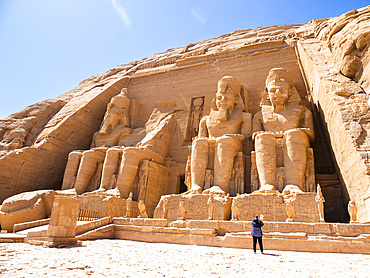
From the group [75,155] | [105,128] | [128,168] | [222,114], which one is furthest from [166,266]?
[105,128]

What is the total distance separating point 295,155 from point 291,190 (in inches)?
37.8

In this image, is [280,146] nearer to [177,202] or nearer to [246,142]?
[246,142]

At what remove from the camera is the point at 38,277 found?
2436 millimetres

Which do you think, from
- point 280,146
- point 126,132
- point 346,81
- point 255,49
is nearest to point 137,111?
point 126,132

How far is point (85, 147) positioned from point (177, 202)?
597cm

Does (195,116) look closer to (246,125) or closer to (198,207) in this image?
(246,125)

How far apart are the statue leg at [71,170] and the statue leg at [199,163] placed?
163 inches

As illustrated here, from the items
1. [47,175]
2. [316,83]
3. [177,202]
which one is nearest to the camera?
[177,202]

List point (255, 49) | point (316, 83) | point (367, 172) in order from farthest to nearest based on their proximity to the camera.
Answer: point (255, 49) < point (316, 83) < point (367, 172)

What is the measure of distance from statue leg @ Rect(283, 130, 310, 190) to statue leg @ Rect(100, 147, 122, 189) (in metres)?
4.95

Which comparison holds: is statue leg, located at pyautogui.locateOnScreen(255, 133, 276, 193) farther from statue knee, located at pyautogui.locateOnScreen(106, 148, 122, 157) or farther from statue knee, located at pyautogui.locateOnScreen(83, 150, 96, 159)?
statue knee, located at pyautogui.locateOnScreen(83, 150, 96, 159)

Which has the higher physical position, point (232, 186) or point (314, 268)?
point (232, 186)

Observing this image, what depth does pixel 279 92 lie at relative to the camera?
27.2 feet

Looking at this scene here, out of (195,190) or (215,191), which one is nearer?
(215,191)
